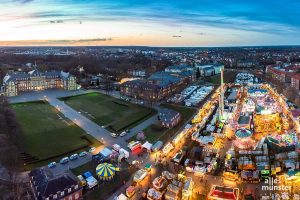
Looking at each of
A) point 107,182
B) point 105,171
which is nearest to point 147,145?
point 105,171

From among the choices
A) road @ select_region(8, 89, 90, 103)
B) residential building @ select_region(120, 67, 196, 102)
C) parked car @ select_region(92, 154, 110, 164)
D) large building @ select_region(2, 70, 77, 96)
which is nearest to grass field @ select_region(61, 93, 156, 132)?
residential building @ select_region(120, 67, 196, 102)

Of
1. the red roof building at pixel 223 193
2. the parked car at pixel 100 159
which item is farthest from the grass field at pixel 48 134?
the red roof building at pixel 223 193

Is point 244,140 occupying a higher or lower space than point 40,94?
lower

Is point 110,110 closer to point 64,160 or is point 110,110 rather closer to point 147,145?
point 147,145

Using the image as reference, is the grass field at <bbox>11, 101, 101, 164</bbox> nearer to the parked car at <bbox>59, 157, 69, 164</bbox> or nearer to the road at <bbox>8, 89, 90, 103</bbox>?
the parked car at <bbox>59, 157, 69, 164</bbox>

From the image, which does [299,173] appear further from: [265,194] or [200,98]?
[200,98]

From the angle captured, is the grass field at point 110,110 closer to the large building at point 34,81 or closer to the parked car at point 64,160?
the large building at point 34,81
